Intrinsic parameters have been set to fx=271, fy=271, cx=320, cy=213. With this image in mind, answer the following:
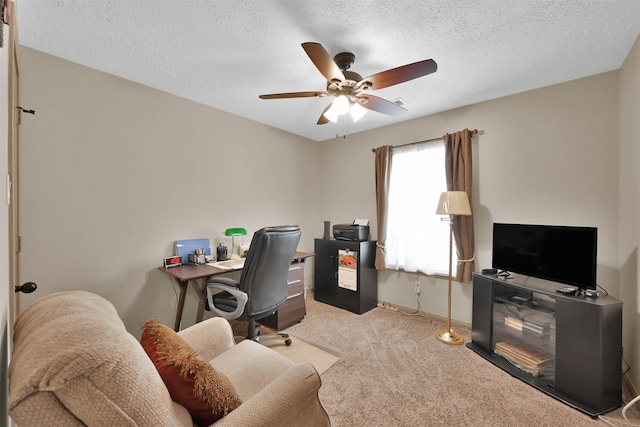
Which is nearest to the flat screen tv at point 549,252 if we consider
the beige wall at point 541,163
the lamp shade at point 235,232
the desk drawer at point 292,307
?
the beige wall at point 541,163

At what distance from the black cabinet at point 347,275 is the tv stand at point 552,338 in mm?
1275

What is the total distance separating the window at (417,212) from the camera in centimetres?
314

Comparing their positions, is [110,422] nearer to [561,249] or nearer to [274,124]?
[561,249]

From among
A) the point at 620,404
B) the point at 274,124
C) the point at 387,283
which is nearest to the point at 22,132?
the point at 274,124

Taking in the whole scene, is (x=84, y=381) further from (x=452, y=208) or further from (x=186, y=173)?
(x=452, y=208)

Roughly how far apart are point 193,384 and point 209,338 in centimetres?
79

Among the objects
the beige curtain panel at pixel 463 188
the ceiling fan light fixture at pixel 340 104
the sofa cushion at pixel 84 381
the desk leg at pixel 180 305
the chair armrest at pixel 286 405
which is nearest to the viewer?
the sofa cushion at pixel 84 381

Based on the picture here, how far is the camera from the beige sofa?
1.97 ft

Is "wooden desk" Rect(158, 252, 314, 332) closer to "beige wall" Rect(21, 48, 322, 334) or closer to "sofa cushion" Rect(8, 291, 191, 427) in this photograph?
"beige wall" Rect(21, 48, 322, 334)

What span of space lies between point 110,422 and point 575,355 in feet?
8.34

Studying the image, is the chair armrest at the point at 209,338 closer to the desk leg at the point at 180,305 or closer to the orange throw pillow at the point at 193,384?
the orange throw pillow at the point at 193,384

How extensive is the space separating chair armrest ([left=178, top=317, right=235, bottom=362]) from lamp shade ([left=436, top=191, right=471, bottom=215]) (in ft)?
7.26

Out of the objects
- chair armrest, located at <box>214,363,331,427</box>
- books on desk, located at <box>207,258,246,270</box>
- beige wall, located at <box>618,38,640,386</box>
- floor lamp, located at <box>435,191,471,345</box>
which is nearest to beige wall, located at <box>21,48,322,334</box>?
books on desk, located at <box>207,258,246,270</box>

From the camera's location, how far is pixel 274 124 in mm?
3658
